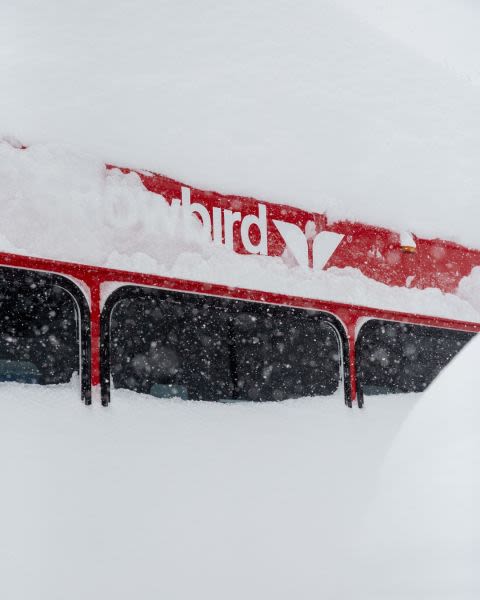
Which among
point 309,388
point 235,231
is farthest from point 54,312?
point 309,388

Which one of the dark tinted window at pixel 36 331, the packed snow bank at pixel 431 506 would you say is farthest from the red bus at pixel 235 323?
the packed snow bank at pixel 431 506

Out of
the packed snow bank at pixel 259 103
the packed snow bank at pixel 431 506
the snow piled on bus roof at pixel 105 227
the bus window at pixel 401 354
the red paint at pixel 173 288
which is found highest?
the packed snow bank at pixel 259 103

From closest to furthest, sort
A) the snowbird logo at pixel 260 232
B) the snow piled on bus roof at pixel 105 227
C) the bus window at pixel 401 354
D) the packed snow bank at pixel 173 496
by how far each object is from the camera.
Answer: the packed snow bank at pixel 173 496 → the snow piled on bus roof at pixel 105 227 → the snowbird logo at pixel 260 232 → the bus window at pixel 401 354

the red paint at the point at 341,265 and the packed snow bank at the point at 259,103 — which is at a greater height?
the packed snow bank at the point at 259,103

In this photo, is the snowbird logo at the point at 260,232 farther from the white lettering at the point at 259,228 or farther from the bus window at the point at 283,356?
the bus window at the point at 283,356

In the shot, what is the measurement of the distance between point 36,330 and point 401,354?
1545 mm

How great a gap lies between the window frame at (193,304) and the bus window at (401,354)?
0.07 metres

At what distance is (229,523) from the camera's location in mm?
2441

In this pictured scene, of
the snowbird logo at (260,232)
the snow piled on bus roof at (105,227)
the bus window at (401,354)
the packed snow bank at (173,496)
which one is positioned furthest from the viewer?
the bus window at (401,354)

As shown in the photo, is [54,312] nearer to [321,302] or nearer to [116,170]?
A: [116,170]

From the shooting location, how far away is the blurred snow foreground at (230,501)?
Result: 6.99 ft

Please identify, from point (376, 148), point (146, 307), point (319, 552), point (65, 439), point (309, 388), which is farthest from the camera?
point (376, 148)

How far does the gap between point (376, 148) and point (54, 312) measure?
2102mm

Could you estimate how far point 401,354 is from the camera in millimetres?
3137
